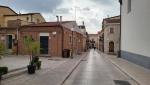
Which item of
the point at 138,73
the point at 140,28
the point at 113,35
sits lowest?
the point at 138,73

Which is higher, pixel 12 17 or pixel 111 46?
pixel 12 17

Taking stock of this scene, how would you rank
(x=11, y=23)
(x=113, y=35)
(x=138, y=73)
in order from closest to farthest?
(x=138, y=73) → (x=11, y=23) → (x=113, y=35)

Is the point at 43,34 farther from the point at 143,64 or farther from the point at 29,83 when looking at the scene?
the point at 29,83

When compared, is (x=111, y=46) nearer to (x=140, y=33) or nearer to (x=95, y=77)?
(x=140, y=33)

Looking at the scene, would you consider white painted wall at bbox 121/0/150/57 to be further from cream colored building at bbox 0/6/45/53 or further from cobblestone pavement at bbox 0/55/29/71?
cream colored building at bbox 0/6/45/53

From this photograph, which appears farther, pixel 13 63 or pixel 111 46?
pixel 111 46

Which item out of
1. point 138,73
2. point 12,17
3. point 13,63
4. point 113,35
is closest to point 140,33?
point 138,73

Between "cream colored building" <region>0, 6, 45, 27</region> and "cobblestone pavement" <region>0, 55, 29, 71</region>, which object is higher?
"cream colored building" <region>0, 6, 45, 27</region>

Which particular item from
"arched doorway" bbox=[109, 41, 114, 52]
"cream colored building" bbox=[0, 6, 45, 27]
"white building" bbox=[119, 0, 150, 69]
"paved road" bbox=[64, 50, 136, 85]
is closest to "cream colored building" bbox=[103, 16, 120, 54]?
"arched doorway" bbox=[109, 41, 114, 52]

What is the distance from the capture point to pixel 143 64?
82.7ft

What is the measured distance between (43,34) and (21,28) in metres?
3.45

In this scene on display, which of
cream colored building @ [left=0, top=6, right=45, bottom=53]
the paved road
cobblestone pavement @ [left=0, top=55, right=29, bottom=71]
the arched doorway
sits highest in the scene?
cream colored building @ [left=0, top=6, right=45, bottom=53]

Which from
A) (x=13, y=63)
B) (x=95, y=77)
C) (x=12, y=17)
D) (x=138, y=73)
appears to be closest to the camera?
(x=95, y=77)

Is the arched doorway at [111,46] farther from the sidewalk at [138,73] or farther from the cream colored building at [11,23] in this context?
the sidewalk at [138,73]
